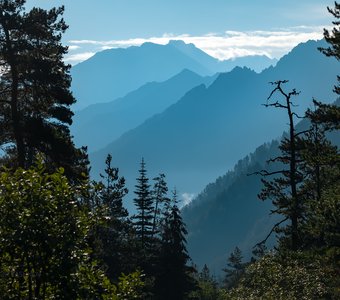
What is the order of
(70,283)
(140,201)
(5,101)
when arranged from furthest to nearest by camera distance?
1. (140,201)
2. (5,101)
3. (70,283)

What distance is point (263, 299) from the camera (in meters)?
16.4

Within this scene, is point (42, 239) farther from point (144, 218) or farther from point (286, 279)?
point (144, 218)

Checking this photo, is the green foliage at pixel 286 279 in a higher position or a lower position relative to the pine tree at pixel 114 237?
lower

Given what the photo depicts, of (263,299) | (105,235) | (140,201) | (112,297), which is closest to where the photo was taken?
(112,297)

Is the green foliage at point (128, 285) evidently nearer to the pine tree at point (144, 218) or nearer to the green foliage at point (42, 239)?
the green foliage at point (42, 239)

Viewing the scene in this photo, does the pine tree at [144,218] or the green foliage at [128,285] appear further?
the pine tree at [144,218]

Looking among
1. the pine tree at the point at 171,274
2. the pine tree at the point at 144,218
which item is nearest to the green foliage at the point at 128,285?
the pine tree at the point at 171,274

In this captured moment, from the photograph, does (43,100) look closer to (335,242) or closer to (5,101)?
(5,101)

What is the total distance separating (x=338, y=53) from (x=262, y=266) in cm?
940

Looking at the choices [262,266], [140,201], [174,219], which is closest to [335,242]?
[262,266]

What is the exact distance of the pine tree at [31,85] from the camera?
20.2 metres

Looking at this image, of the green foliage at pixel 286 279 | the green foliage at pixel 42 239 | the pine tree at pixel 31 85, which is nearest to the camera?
the green foliage at pixel 42 239

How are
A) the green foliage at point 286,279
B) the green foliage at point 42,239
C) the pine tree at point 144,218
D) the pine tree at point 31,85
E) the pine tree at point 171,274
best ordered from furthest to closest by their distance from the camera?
1. the pine tree at point 144,218
2. the pine tree at point 171,274
3. the pine tree at point 31,85
4. the green foliage at point 286,279
5. the green foliage at point 42,239

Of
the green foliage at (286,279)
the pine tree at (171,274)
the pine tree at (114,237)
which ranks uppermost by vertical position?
the pine tree at (114,237)
